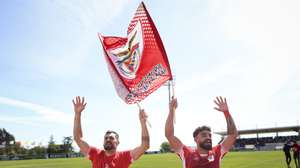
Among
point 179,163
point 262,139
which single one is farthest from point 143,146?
point 262,139

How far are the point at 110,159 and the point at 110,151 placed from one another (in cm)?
15

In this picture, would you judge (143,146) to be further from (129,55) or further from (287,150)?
(287,150)

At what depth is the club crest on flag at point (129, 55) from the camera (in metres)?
8.20

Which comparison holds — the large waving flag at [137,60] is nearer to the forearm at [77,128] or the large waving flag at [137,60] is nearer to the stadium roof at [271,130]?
the forearm at [77,128]

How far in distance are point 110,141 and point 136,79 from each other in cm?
208

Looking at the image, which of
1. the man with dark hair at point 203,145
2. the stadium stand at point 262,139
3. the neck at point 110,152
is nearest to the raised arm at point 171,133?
the man with dark hair at point 203,145

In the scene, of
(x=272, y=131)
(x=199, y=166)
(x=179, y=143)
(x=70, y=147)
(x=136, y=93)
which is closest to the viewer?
(x=199, y=166)

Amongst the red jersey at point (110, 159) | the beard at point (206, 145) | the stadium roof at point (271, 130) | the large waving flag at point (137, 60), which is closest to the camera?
the beard at point (206, 145)

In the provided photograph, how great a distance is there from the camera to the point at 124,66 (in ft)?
27.2

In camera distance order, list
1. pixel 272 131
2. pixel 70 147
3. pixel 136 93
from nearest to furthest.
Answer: pixel 136 93
pixel 272 131
pixel 70 147

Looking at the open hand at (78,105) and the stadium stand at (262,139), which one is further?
the stadium stand at (262,139)

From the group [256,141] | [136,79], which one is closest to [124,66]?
[136,79]

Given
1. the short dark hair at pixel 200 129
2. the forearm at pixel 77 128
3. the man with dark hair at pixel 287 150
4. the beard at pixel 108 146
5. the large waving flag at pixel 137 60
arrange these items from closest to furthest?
the short dark hair at pixel 200 129 < the beard at pixel 108 146 < the forearm at pixel 77 128 < the large waving flag at pixel 137 60 < the man with dark hair at pixel 287 150

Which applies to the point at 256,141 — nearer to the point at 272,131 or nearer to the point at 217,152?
the point at 272,131
